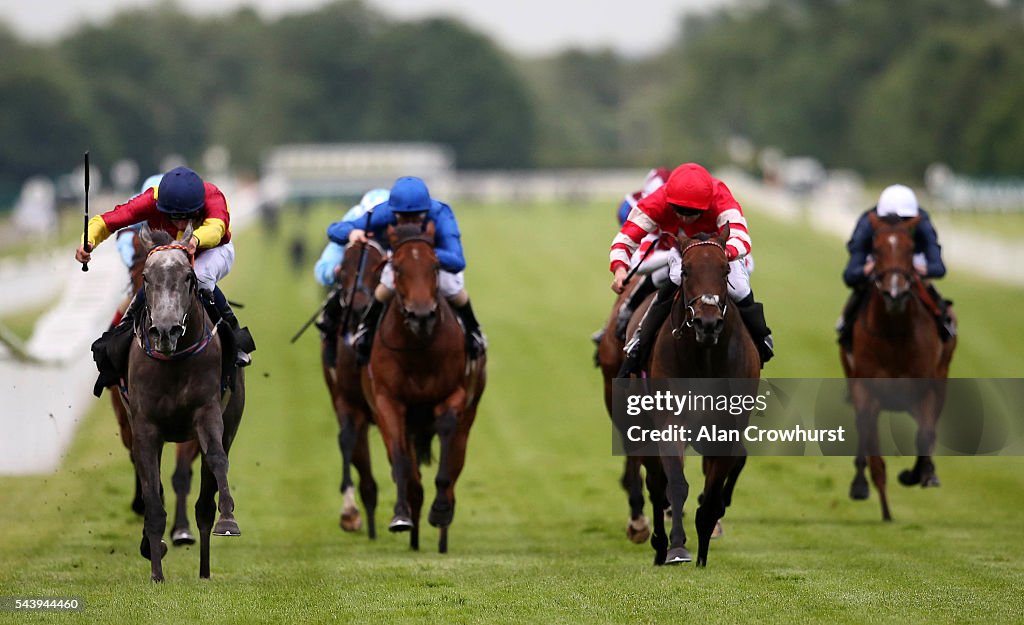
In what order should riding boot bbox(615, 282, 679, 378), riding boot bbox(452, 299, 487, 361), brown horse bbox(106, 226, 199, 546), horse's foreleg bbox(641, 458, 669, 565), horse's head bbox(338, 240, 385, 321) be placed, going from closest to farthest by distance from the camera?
riding boot bbox(615, 282, 679, 378), horse's foreleg bbox(641, 458, 669, 565), brown horse bbox(106, 226, 199, 546), riding boot bbox(452, 299, 487, 361), horse's head bbox(338, 240, 385, 321)

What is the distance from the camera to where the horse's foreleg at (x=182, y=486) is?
12.2 meters

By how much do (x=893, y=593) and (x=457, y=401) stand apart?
380 centimetres

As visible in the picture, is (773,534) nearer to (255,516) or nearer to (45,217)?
(255,516)

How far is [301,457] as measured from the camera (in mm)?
21203

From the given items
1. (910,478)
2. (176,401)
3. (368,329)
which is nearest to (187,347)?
(176,401)

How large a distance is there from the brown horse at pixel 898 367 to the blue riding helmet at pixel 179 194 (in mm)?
5713

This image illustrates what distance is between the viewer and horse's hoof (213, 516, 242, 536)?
32.4 ft

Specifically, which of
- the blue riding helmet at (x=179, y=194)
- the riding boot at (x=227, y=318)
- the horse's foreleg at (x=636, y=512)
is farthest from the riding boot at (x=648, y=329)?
the blue riding helmet at (x=179, y=194)

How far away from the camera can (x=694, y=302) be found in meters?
10.0

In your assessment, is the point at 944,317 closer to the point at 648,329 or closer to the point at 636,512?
the point at 636,512

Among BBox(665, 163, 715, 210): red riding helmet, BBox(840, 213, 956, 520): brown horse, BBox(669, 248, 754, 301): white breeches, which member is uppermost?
BBox(665, 163, 715, 210): red riding helmet

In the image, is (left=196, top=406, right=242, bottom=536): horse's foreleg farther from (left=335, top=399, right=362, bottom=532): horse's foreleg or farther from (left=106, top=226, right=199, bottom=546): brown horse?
(left=335, top=399, right=362, bottom=532): horse's foreleg

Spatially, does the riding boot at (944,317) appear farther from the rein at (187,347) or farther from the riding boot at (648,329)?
the rein at (187,347)

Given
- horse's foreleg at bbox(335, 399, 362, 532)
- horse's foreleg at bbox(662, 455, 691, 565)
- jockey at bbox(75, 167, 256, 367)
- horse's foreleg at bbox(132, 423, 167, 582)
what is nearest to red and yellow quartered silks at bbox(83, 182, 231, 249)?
jockey at bbox(75, 167, 256, 367)
